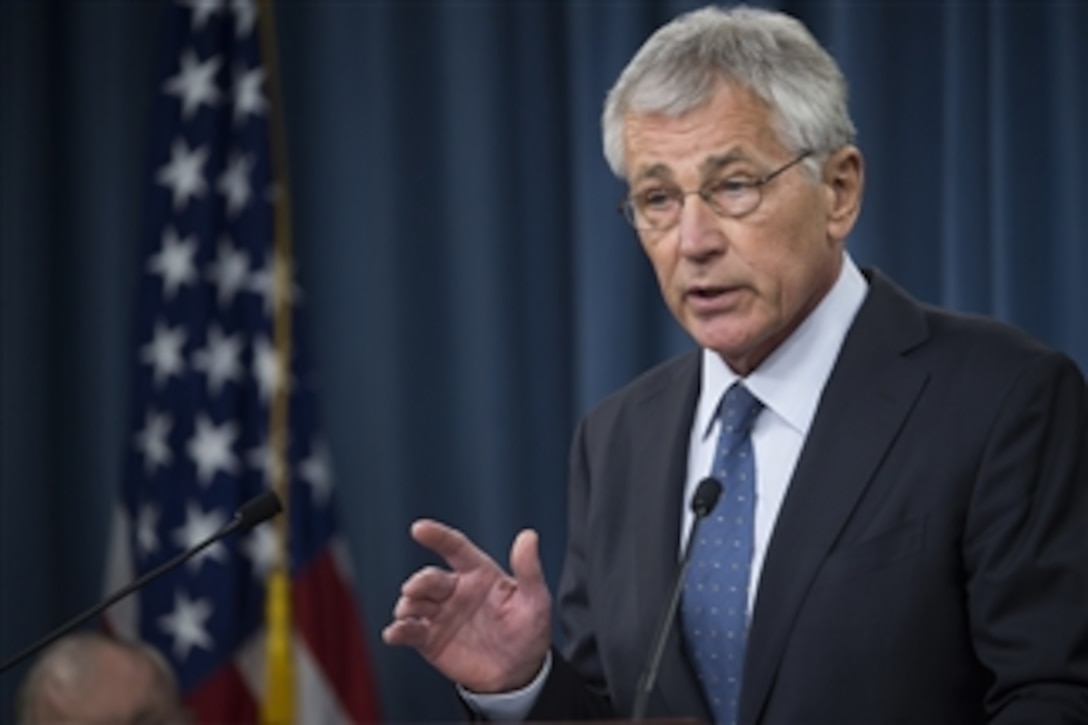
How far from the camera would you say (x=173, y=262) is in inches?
165

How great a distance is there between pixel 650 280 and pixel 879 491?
6.33 ft

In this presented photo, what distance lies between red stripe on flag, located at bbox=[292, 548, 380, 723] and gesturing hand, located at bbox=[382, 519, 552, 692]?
6.27 feet

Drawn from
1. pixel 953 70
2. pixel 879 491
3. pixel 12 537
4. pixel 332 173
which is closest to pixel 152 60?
pixel 332 173

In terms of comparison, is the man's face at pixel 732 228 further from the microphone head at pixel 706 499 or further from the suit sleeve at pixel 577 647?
the suit sleeve at pixel 577 647

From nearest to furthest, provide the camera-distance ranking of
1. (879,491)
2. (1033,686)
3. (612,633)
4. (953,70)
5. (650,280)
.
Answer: (1033,686), (879,491), (612,633), (953,70), (650,280)

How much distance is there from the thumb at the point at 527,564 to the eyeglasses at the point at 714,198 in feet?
1.59

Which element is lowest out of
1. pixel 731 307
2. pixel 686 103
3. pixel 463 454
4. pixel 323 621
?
pixel 323 621

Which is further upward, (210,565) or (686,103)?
(686,103)

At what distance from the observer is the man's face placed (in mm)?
2346

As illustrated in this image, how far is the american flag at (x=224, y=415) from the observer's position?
414cm

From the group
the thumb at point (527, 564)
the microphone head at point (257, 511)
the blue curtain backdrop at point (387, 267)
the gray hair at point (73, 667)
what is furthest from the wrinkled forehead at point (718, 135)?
the blue curtain backdrop at point (387, 267)

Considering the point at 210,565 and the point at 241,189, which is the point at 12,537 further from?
the point at 241,189

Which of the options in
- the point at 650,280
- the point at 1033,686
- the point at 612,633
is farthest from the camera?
the point at 650,280

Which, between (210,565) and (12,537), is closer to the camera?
(210,565)
